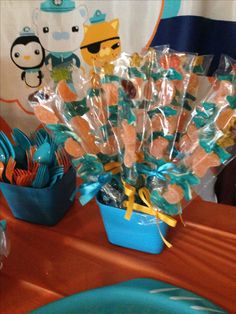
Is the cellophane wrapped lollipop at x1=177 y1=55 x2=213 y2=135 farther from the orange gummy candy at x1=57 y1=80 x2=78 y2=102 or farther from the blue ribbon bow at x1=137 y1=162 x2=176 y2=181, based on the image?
the orange gummy candy at x1=57 y1=80 x2=78 y2=102

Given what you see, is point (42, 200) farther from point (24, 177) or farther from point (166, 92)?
point (166, 92)

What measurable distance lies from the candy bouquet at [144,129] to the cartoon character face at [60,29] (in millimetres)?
625

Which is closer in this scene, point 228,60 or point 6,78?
point 228,60

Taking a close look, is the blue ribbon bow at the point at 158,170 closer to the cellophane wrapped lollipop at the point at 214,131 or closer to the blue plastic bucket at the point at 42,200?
the cellophane wrapped lollipop at the point at 214,131

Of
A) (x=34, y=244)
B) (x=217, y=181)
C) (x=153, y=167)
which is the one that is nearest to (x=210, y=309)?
(x=153, y=167)

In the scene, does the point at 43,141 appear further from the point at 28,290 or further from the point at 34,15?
the point at 34,15

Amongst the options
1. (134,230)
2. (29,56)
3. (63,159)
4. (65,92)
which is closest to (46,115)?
(65,92)

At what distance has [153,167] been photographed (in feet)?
1.72

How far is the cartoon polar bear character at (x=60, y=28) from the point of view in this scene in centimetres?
109

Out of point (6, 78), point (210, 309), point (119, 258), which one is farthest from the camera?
point (6, 78)

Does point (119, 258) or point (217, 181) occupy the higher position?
point (119, 258)

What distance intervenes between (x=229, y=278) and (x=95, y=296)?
23 cm

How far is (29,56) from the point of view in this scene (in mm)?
1213

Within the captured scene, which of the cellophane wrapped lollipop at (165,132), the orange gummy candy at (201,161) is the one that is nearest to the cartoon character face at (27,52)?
the cellophane wrapped lollipop at (165,132)
